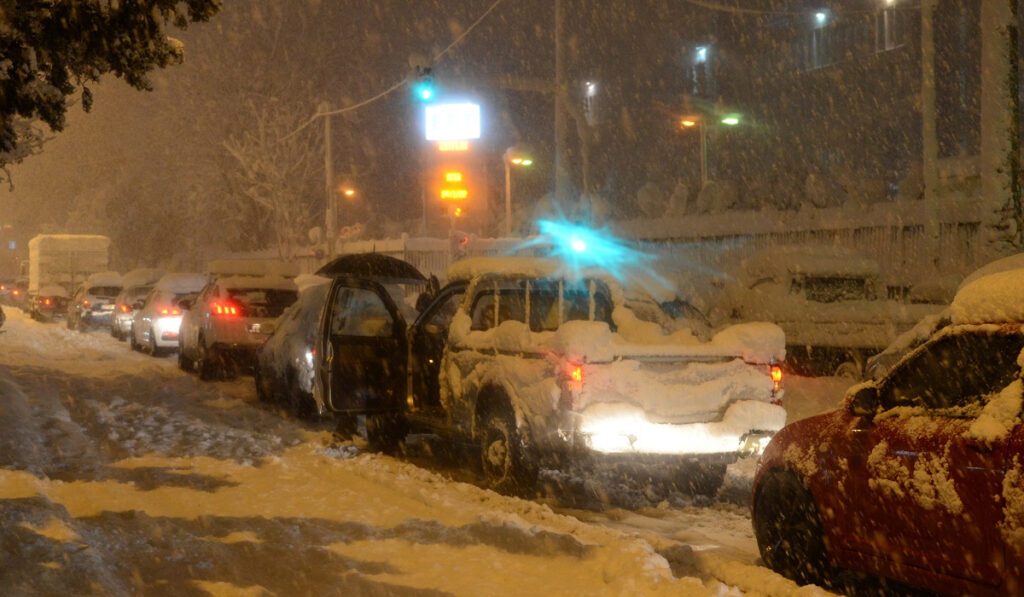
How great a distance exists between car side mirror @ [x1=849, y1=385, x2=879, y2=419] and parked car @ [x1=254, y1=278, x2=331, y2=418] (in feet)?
26.9

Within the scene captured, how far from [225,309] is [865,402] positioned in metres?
13.1

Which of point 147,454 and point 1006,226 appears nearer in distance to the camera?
point 147,454

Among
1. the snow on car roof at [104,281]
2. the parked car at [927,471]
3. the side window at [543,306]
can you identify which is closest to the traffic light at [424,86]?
the side window at [543,306]

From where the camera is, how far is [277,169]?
48.0 meters

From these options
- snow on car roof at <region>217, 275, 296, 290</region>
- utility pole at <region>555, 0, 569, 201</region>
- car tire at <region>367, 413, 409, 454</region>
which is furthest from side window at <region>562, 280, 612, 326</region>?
utility pole at <region>555, 0, 569, 201</region>

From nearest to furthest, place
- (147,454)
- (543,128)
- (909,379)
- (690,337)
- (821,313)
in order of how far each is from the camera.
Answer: (909,379) → (690,337) → (147,454) → (821,313) → (543,128)

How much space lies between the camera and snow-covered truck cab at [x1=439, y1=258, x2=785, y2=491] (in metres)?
7.66

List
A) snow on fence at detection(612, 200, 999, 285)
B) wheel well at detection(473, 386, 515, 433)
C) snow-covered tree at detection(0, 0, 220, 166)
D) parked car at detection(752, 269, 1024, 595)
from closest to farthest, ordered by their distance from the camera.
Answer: parked car at detection(752, 269, 1024, 595)
snow-covered tree at detection(0, 0, 220, 166)
wheel well at detection(473, 386, 515, 433)
snow on fence at detection(612, 200, 999, 285)

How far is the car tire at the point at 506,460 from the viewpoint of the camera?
838 centimetres

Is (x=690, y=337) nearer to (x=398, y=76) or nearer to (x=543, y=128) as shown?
(x=398, y=76)

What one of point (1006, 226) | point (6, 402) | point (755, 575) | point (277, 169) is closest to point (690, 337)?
point (755, 575)

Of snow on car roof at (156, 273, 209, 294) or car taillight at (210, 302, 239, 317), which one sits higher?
snow on car roof at (156, 273, 209, 294)

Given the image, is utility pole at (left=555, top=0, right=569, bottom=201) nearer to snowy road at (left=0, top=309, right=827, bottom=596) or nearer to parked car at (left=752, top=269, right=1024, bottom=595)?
snowy road at (left=0, top=309, right=827, bottom=596)

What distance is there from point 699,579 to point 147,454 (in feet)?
20.4
